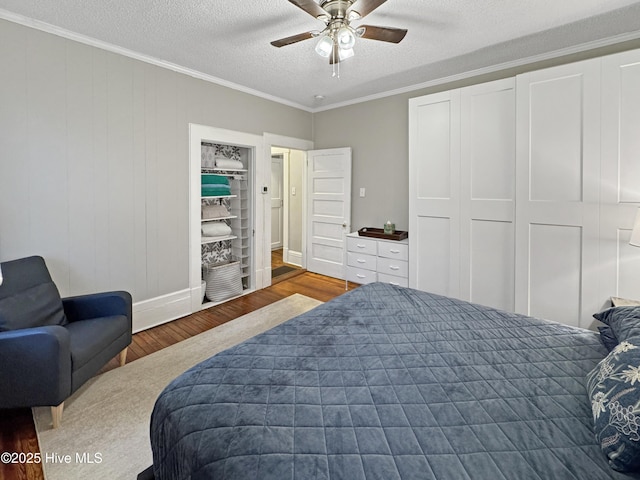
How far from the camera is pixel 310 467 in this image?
83 cm

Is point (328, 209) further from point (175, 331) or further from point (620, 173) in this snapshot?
point (620, 173)

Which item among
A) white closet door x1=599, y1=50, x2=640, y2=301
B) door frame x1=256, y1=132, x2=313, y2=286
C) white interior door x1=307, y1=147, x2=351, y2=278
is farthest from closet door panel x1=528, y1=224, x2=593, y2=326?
door frame x1=256, y1=132, x2=313, y2=286

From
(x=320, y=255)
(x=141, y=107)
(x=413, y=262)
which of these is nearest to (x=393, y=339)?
(x=413, y=262)

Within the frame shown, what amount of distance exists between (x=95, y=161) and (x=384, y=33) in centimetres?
263

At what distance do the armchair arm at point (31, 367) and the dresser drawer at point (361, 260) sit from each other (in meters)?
3.25

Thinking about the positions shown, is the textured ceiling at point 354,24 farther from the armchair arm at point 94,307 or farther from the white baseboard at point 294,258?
the white baseboard at point 294,258

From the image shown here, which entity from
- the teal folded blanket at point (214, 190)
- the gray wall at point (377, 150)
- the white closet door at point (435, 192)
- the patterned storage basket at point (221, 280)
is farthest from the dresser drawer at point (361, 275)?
the teal folded blanket at point (214, 190)

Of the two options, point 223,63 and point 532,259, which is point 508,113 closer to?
point 532,259

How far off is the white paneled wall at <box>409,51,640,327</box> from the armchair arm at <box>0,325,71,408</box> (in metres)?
3.27

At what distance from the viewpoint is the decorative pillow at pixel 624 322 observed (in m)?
1.20

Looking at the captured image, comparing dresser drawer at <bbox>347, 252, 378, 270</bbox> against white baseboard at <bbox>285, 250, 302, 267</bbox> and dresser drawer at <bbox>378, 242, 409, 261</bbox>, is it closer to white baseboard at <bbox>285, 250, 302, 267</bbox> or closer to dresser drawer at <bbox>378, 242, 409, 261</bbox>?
dresser drawer at <bbox>378, 242, 409, 261</bbox>

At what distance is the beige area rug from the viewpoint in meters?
1.60

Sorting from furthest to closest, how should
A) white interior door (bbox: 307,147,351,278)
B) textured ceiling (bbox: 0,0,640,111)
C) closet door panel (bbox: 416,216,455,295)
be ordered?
1. white interior door (bbox: 307,147,351,278)
2. closet door panel (bbox: 416,216,455,295)
3. textured ceiling (bbox: 0,0,640,111)

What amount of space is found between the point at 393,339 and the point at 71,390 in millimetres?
1938
